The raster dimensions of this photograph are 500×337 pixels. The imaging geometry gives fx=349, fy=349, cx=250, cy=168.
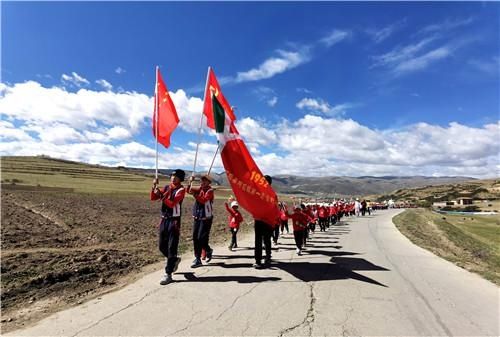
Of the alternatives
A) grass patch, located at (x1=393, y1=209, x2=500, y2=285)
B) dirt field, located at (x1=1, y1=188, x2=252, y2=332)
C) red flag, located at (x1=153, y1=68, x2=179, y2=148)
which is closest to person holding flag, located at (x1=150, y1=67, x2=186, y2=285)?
red flag, located at (x1=153, y1=68, x2=179, y2=148)

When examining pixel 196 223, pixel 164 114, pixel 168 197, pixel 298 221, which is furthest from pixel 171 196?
pixel 298 221

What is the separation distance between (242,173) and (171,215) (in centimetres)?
207

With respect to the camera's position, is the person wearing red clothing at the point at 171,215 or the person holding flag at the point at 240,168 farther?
the person holding flag at the point at 240,168

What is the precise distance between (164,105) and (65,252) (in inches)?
230

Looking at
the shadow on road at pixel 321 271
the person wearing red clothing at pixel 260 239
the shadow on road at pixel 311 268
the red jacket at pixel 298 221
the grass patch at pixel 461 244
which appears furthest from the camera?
the red jacket at pixel 298 221

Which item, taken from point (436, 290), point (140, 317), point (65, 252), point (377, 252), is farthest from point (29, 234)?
point (436, 290)

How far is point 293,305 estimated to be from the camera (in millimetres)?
6055

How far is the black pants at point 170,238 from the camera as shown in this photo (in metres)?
7.49

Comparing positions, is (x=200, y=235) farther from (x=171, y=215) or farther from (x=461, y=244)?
(x=461, y=244)

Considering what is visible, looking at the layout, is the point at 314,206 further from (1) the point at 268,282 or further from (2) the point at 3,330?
(2) the point at 3,330

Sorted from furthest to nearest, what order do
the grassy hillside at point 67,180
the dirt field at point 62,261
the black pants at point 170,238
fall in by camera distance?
1. the grassy hillside at point 67,180
2. the black pants at point 170,238
3. the dirt field at point 62,261

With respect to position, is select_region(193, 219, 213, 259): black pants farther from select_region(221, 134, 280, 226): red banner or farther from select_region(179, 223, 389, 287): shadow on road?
select_region(221, 134, 280, 226): red banner

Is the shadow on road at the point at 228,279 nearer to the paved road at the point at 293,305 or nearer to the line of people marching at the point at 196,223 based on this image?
the paved road at the point at 293,305

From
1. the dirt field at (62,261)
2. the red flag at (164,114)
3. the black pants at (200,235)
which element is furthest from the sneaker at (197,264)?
the red flag at (164,114)
